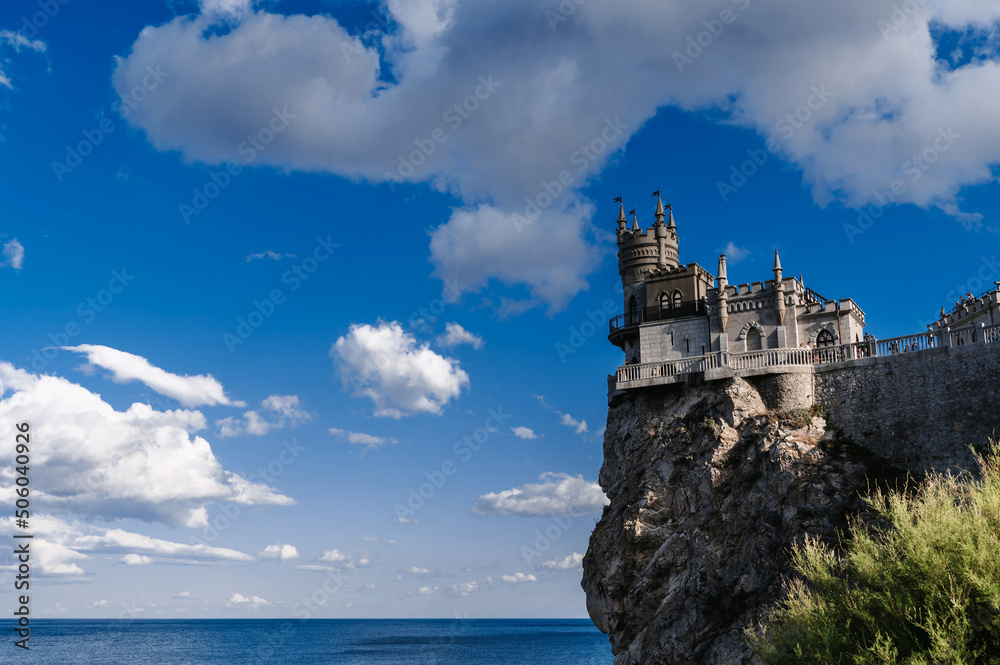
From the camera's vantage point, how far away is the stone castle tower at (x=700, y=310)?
4128 centimetres

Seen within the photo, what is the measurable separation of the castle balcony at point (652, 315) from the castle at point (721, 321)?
6 centimetres

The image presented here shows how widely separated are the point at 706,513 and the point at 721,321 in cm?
1143

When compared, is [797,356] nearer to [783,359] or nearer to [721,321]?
[783,359]

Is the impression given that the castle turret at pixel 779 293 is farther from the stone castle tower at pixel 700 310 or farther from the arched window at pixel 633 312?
the arched window at pixel 633 312

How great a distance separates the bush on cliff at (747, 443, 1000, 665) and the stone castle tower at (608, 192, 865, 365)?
20.6 m

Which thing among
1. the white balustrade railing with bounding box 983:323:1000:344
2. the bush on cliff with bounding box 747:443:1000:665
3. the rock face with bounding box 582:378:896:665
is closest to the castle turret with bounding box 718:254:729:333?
the rock face with bounding box 582:378:896:665

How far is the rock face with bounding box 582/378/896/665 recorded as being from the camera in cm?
3291

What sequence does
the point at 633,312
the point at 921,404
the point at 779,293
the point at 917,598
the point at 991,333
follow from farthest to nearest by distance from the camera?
the point at 633,312 < the point at 779,293 < the point at 921,404 < the point at 991,333 < the point at 917,598

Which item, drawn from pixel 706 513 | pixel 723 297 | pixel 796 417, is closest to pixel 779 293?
pixel 723 297

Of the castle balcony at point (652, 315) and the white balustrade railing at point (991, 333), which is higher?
the castle balcony at point (652, 315)

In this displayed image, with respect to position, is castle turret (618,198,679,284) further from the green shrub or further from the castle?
the green shrub

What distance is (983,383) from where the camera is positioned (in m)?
32.3

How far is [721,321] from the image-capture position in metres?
42.9

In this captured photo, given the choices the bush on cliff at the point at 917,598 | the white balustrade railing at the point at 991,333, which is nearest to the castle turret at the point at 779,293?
the white balustrade railing at the point at 991,333
